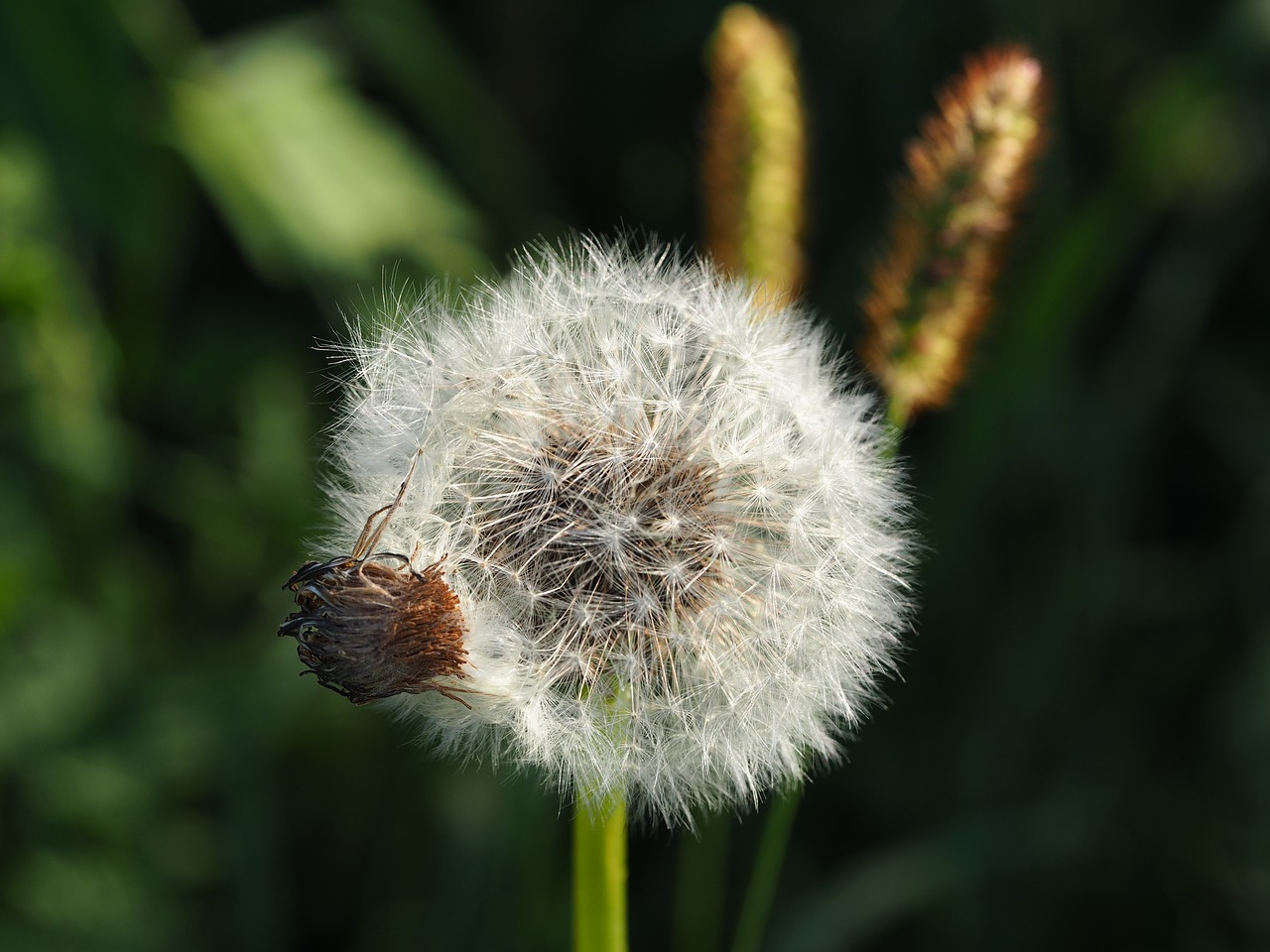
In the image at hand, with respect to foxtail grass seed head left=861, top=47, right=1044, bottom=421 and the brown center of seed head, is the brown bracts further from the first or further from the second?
foxtail grass seed head left=861, top=47, right=1044, bottom=421

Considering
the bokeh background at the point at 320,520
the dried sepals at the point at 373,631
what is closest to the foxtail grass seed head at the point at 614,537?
the dried sepals at the point at 373,631

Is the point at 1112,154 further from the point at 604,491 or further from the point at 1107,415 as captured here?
the point at 604,491

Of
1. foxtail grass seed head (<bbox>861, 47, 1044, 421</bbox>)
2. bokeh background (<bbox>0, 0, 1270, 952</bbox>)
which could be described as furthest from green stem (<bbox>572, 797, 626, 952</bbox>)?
bokeh background (<bbox>0, 0, 1270, 952</bbox>)

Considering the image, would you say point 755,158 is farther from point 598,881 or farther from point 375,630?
point 598,881

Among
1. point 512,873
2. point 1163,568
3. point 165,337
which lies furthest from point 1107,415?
point 165,337

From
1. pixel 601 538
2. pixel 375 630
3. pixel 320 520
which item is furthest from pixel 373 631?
pixel 320 520

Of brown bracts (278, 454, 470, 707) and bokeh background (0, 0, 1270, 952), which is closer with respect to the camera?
brown bracts (278, 454, 470, 707)

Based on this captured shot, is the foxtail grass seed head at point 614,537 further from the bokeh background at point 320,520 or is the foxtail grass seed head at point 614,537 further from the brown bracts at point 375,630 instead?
the bokeh background at point 320,520
